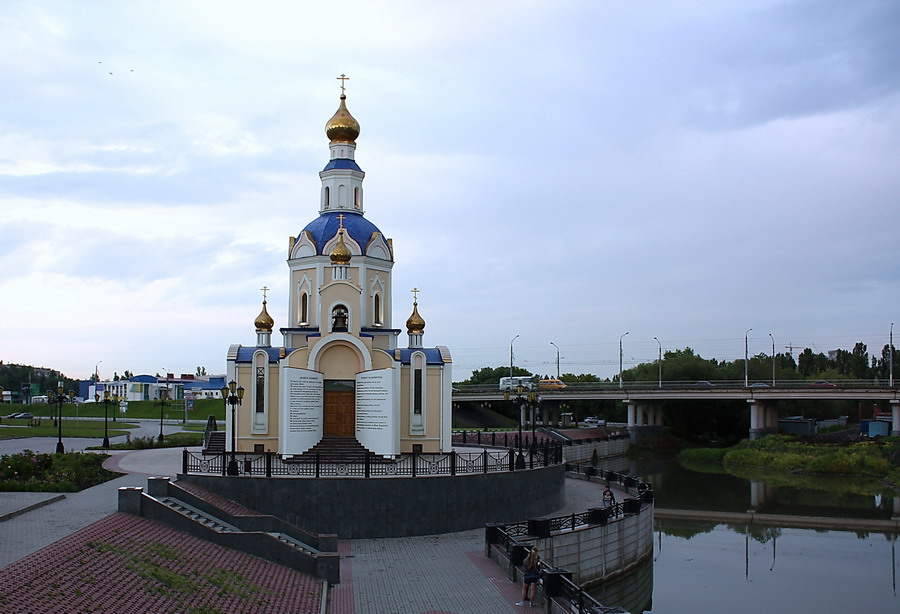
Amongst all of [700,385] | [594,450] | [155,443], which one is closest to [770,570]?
[155,443]

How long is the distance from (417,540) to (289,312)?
14.1 meters

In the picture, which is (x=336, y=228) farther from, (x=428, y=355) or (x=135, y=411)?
(x=135, y=411)

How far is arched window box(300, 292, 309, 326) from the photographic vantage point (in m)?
34.5

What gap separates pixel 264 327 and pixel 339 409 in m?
5.89

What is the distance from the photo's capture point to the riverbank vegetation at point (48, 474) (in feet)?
80.2

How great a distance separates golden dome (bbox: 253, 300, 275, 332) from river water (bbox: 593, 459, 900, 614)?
57.4ft

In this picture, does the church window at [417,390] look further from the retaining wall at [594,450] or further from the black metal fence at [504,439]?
the retaining wall at [594,450]

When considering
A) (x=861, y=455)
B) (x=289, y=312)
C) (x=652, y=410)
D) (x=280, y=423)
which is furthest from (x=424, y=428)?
(x=652, y=410)

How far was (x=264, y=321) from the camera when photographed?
34.6m

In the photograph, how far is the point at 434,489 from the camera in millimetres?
24719

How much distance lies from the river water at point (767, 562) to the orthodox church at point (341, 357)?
32.0ft

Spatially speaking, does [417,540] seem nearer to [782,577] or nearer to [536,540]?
[536,540]

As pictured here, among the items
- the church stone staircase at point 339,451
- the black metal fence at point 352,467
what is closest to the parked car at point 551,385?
the church stone staircase at point 339,451

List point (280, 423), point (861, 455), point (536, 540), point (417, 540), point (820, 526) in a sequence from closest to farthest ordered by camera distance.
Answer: point (536, 540)
point (417, 540)
point (280, 423)
point (820, 526)
point (861, 455)
